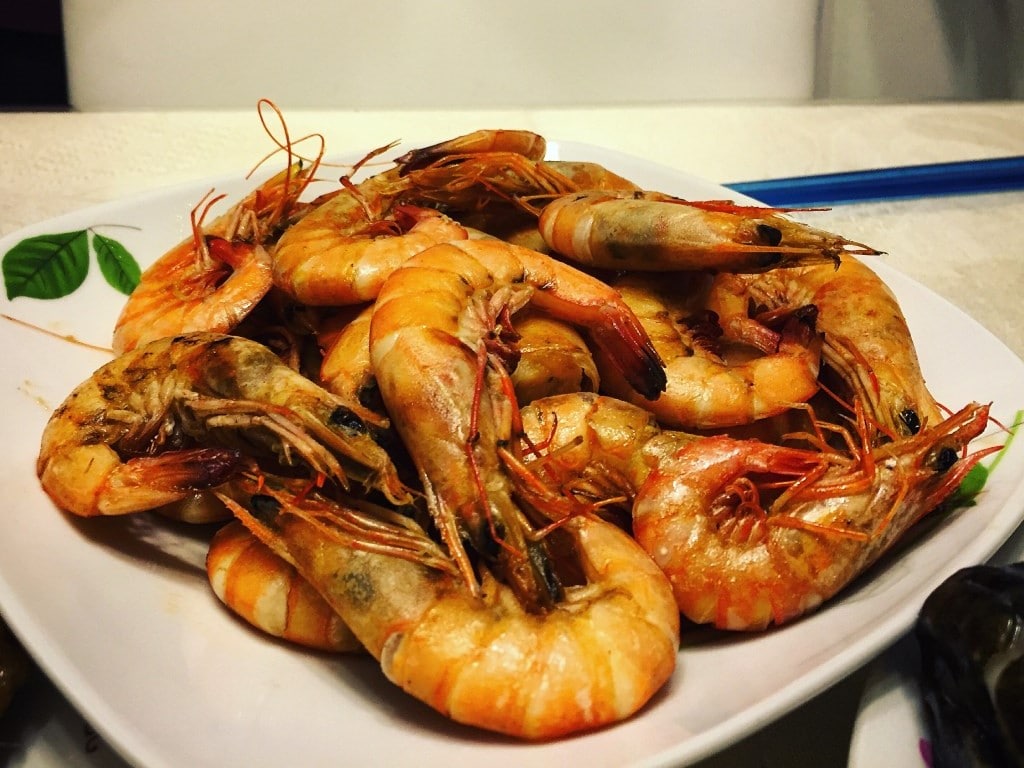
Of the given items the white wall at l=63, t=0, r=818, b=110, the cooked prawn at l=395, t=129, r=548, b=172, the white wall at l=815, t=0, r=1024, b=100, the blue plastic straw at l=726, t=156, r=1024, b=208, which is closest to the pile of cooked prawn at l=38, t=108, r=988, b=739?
the cooked prawn at l=395, t=129, r=548, b=172

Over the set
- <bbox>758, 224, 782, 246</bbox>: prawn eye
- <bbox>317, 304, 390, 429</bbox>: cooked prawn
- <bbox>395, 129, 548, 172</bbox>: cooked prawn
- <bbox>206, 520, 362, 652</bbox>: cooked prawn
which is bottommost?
<bbox>206, 520, 362, 652</bbox>: cooked prawn

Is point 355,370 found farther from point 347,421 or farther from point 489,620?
point 489,620

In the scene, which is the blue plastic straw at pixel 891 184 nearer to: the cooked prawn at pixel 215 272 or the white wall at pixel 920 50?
the white wall at pixel 920 50

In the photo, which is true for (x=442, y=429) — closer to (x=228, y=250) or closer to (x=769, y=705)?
(x=769, y=705)

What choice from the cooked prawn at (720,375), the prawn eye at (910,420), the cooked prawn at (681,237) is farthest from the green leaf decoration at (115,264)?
the prawn eye at (910,420)

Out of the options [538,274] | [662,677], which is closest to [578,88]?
[538,274]

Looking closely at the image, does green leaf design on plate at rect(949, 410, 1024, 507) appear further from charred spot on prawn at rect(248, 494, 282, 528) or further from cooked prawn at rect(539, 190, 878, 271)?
charred spot on prawn at rect(248, 494, 282, 528)

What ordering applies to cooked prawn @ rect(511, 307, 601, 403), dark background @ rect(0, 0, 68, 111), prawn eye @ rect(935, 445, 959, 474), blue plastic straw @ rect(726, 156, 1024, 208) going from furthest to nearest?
dark background @ rect(0, 0, 68, 111) → blue plastic straw @ rect(726, 156, 1024, 208) → cooked prawn @ rect(511, 307, 601, 403) → prawn eye @ rect(935, 445, 959, 474)

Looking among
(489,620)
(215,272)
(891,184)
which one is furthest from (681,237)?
(891,184)

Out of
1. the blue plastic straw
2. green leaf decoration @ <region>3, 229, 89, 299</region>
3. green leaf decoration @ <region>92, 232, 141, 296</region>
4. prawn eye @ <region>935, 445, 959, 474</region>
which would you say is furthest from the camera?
the blue plastic straw
